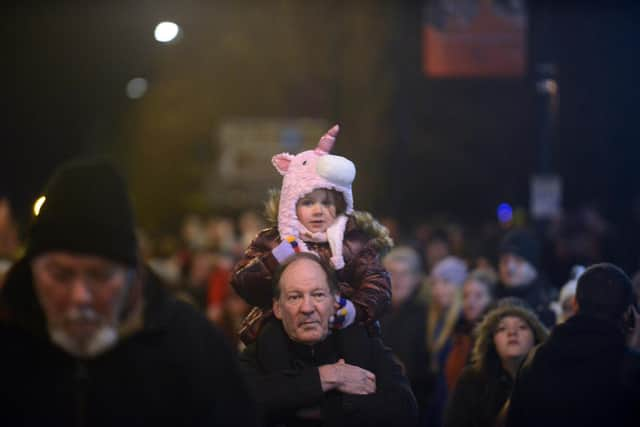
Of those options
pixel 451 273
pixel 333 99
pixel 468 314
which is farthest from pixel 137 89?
pixel 468 314

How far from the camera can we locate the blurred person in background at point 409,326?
35.3ft

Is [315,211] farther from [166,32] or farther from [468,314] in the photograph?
[166,32]

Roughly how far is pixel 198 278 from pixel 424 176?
19.0 meters

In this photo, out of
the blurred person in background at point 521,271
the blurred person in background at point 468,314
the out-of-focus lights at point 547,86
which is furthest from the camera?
the out-of-focus lights at point 547,86

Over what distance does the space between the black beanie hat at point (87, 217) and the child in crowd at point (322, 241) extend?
159cm

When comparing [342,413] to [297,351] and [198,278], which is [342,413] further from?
[198,278]

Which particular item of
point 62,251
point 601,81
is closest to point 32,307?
point 62,251

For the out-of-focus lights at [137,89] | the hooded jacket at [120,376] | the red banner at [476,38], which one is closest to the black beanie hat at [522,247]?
the hooded jacket at [120,376]

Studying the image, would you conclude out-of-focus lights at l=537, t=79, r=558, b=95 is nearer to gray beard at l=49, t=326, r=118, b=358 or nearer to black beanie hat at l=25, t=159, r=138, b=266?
black beanie hat at l=25, t=159, r=138, b=266

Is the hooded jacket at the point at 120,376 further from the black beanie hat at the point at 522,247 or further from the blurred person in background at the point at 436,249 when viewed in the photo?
the blurred person in background at the point at 436,249

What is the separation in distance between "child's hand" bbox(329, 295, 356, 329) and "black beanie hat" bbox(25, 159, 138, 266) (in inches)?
59.9

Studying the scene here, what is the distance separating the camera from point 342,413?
5.56 metres

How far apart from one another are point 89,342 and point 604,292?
2.59 m

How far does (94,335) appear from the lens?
4238 millimetres
